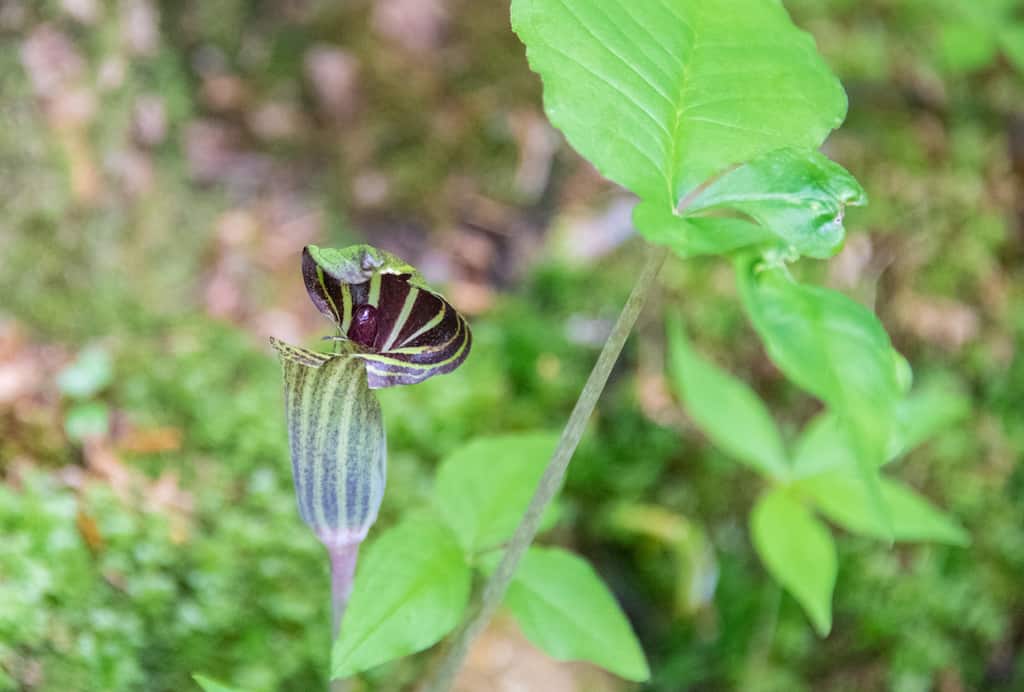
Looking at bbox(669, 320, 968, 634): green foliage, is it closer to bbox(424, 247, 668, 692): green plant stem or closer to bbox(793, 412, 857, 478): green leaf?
bbox(793, 412, 857, 478): green leaf

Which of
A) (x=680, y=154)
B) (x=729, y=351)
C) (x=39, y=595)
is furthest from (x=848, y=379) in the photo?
(x=729, y=351)

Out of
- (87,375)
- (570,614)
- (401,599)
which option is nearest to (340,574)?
(401,599)

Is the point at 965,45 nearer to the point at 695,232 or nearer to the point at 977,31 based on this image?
the point at 977,31

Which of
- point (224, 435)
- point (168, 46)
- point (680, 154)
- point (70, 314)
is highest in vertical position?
point (680, 154)

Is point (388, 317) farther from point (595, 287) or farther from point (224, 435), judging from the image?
point (595, 287)

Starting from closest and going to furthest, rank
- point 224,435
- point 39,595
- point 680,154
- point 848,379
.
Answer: point 848,379 → point 680,154 → point 39,595 → point 224,435

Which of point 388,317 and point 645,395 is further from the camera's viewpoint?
point 645,395

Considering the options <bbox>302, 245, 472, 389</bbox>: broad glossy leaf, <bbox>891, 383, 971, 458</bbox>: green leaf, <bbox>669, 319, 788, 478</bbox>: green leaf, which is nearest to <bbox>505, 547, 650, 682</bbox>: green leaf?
<bbox>302, 245, 472, 389</bbox>: broad glossy leaf
